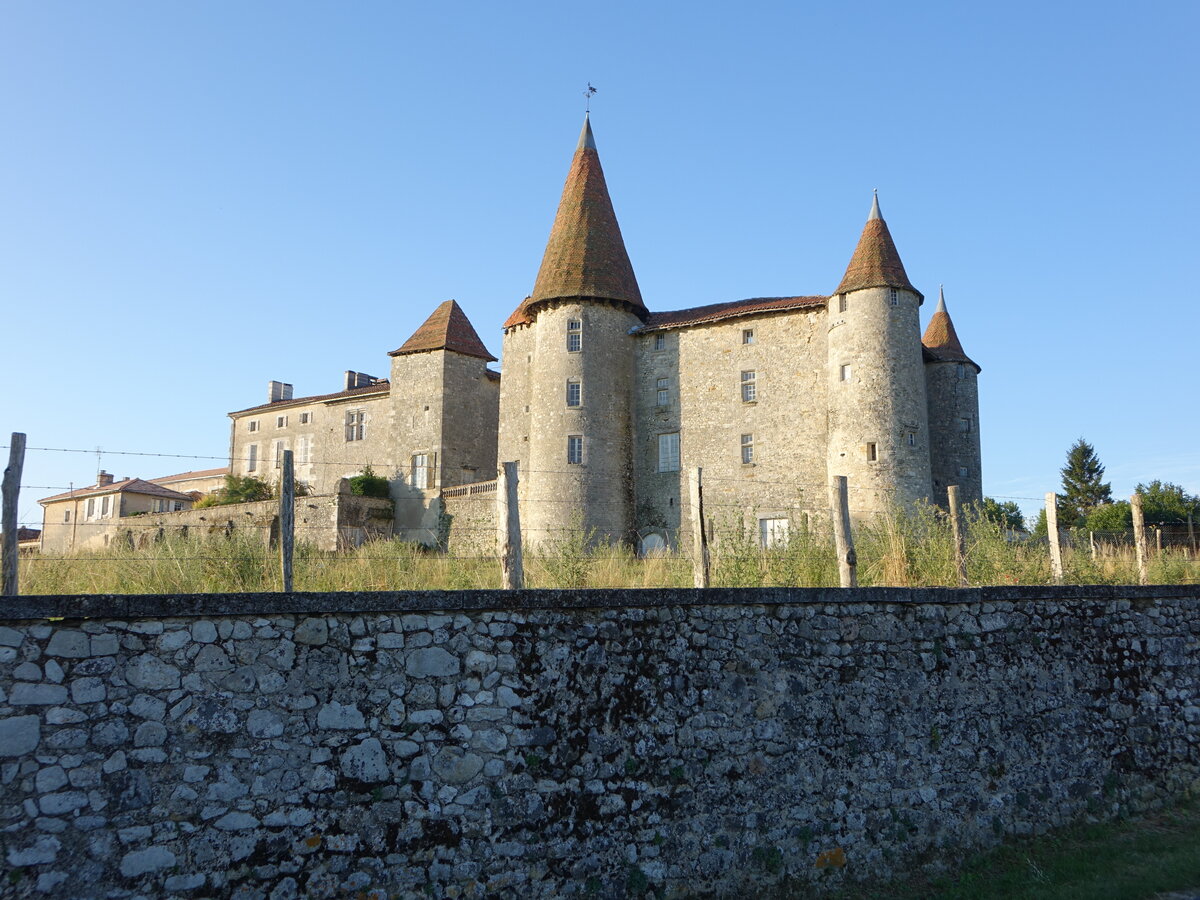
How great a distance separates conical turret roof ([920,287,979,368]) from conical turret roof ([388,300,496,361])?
18.0 m

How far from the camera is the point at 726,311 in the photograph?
3475 centimetres

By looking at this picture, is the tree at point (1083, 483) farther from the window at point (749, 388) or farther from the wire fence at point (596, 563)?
the wire fence at point (596, 563)

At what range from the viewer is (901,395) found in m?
31.0

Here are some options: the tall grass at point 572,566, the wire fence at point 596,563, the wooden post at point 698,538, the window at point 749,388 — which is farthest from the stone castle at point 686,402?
the wooden post at point 698,538

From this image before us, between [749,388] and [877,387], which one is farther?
[749,388]

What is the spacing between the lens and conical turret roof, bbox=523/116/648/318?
3447 centimetres

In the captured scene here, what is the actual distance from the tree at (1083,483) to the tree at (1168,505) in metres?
8.37

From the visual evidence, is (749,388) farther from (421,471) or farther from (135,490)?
(135,490)

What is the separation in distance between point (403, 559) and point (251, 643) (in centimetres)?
484

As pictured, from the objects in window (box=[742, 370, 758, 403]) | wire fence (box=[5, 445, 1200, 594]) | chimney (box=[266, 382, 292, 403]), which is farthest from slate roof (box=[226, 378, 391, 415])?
wire fence (box=[5, 445, 1200, 594])

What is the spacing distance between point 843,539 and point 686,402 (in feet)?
83.4

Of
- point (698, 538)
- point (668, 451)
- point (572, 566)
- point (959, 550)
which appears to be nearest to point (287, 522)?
point (698, 538)

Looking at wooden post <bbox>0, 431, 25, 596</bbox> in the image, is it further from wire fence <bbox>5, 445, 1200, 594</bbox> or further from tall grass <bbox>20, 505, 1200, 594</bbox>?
tall grass <bbox>20, 505, 1200, 594</bbox>

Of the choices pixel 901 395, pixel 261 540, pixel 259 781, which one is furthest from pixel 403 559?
pixel 901 395
